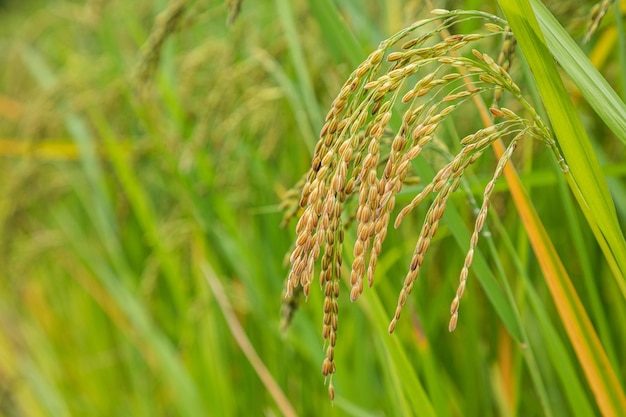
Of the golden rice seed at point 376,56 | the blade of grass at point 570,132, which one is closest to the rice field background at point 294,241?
the blade of grass at point 570,132

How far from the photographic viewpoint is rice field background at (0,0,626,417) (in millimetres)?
842

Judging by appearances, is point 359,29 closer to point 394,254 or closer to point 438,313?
point 394,254

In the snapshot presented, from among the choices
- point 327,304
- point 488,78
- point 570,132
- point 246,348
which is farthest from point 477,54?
point 246,348

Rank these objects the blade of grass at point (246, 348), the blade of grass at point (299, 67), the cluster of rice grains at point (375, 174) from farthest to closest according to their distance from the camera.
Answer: the blade of grass at point (246, 348) → the blade of grass at point (299, 67) → the cluster of rice grains at point (375, 174)

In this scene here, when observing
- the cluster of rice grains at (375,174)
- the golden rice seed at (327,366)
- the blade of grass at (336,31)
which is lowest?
the golden rice seed at (327,366)

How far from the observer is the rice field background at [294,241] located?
84 centimetres

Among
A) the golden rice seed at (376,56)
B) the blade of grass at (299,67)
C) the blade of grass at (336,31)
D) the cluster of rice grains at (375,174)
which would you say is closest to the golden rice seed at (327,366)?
the cluster of rice grains at (375,174)

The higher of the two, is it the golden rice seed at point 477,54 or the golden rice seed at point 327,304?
the golden rice seed at point 477,54

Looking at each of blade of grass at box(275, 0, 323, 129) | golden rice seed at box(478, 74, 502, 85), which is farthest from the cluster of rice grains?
blade of grass at box(275, 0, 323, 129)

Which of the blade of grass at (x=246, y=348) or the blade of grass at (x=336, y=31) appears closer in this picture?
the blade of grass at (x=336, y=31)

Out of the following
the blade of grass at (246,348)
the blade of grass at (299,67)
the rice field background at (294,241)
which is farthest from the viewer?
the blade of grass at (246,348)

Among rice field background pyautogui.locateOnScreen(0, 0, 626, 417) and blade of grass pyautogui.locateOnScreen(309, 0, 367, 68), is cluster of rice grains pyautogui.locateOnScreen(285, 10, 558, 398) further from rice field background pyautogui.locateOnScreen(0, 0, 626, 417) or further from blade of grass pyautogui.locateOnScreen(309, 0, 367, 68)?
blade of grass pyautogui.locateOnScreen(309, 0, 367, 68)

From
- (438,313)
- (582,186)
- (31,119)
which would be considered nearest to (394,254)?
(438,313)

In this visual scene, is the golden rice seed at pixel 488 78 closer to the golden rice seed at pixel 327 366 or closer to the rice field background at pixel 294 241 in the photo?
the rice field background at pixel 294 241
